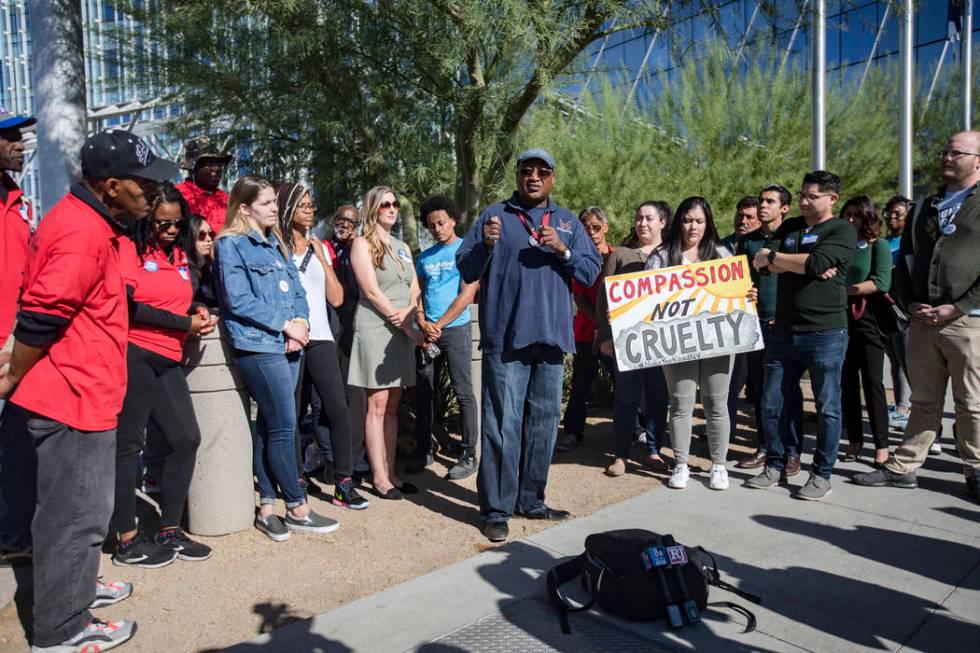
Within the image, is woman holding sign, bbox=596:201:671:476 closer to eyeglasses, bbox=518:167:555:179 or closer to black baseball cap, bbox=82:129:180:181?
eyeglasses, bbox=518:167:555:179

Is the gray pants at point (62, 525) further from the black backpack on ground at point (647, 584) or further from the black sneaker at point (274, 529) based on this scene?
the black backpack on ground at point (647, 584)

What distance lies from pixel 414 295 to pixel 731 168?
34.6 feet

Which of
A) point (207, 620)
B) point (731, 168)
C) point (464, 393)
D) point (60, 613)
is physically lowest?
point (207, 620)

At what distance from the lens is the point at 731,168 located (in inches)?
569

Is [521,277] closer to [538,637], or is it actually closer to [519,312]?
[519,312]

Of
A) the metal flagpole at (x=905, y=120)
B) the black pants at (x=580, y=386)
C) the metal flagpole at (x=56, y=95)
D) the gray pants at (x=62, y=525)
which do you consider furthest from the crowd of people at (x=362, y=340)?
the metal flagpole at (x=905, y=120)

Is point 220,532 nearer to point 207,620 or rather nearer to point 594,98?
point 207,620

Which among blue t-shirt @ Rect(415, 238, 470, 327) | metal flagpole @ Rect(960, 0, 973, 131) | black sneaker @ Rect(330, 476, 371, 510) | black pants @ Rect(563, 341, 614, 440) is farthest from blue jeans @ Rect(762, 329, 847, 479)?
metal flagpole @ Rect(960, 0, 973, 131)

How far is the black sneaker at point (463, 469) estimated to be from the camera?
19.2 ft

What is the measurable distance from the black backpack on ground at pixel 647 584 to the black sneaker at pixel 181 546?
1.94 meters

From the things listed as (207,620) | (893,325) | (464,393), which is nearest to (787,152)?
(893,325)

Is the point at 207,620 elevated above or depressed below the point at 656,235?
below

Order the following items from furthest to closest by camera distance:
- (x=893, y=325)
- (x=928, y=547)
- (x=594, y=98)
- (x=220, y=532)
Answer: (x=594, y=98), (x=893, y=325), (x=220, y=532), (x=928, y=547)

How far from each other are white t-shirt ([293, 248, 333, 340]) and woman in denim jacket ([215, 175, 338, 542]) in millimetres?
285
